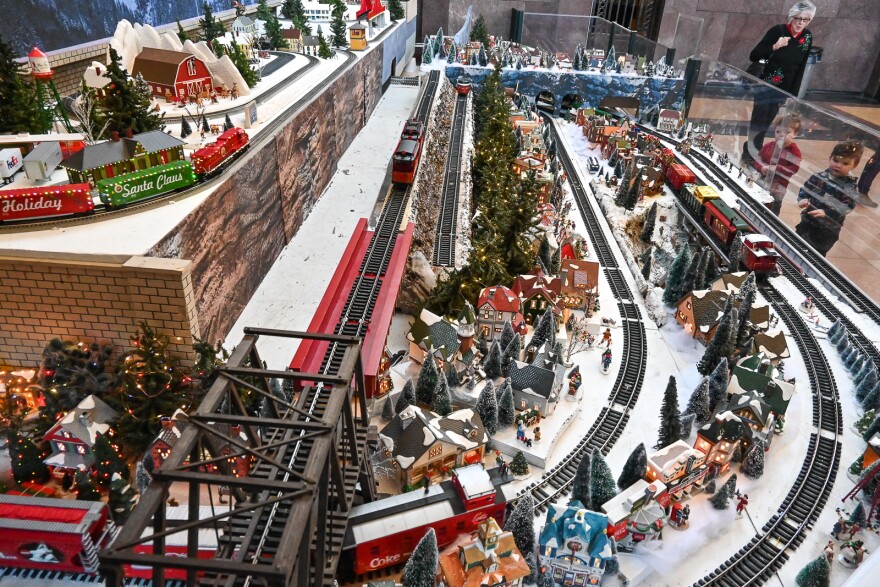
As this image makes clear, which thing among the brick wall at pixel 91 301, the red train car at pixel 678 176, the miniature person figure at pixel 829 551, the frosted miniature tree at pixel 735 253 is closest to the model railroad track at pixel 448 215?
the brick wall at pixel 91 301

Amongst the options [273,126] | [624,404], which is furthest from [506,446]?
[273,126]

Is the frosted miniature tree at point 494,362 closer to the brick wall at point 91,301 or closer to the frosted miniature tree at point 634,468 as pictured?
the frosted miniature tree at point 634,468

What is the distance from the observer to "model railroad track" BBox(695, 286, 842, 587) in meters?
18.7

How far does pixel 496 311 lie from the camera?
27.1 metres

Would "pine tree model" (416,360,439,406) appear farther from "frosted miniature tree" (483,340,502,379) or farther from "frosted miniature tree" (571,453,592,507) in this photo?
"frosted miniature tree" (571,453,592,507)

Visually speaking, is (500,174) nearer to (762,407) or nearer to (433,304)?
(433,304)

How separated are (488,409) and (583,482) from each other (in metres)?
4.44

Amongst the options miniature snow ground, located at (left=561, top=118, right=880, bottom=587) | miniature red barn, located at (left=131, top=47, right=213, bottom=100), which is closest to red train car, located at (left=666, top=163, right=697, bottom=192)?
miniature snow ground, located at (left=561, top=118, right=880, bottom=587)

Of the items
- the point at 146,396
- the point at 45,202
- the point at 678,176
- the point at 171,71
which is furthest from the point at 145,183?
the point at 678,176

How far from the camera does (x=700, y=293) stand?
29891 mm

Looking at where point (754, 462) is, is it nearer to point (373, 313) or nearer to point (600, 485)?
point (600, 485)

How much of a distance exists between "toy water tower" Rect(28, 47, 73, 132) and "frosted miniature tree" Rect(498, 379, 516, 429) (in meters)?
23.3

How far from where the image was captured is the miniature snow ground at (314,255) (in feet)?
81.7

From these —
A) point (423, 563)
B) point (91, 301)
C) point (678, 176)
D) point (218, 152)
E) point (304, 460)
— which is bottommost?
point (423, 563)
